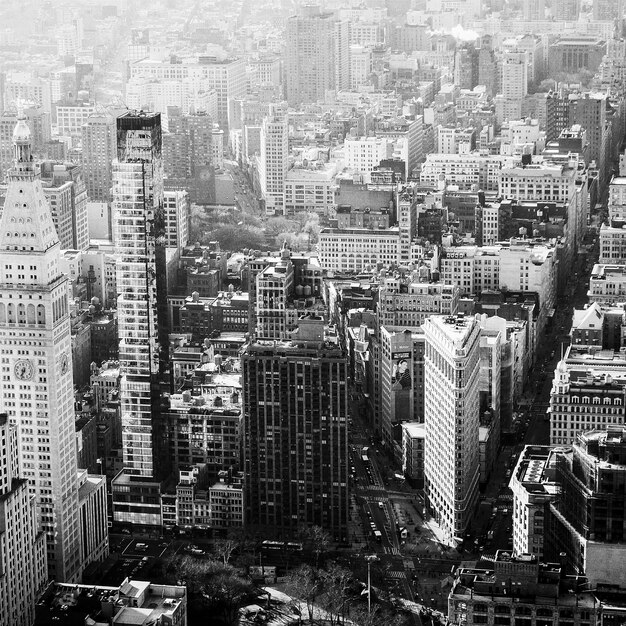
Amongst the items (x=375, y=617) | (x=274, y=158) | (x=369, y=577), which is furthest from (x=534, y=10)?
(x=375, y=617)

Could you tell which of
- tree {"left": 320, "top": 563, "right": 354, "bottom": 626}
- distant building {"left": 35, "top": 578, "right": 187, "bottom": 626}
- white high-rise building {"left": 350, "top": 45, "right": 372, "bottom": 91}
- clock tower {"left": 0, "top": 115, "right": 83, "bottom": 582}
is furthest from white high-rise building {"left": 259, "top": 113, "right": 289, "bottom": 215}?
distant building {"left": 35, "top": 578, "right": 187, "bottom": 626}

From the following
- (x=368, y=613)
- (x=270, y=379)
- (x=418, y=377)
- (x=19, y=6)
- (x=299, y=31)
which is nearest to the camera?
(x=368, y=613)

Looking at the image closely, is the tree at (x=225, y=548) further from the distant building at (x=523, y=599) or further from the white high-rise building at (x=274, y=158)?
the white high-rise building at (x=274, y=158)

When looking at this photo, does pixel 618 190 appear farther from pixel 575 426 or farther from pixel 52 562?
pixel 52 562

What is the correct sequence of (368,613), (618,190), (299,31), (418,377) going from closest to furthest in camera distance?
(368,613) < (418,377) < (618,190) < (299,31)

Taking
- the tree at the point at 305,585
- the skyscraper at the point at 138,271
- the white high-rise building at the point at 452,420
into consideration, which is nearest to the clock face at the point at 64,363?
the skyscraper at the point at 138,271

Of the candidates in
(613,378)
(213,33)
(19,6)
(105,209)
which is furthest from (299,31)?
(613,378)

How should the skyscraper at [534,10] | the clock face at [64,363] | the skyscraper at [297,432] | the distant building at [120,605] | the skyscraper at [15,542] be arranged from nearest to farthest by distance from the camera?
the distant building at [120,605]
the skyscraper at [15,542]
the clock face at [64,363]
the skyscraper at [297,432]
the skyscraper at [534,10]
